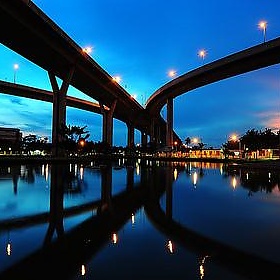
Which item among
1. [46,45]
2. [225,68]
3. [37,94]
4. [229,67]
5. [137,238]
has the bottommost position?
[137,238]

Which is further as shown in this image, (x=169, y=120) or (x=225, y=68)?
(x=169, y=120)

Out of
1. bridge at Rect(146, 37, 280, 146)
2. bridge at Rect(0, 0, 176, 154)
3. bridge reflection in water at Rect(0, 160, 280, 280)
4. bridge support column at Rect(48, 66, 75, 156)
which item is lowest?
bridge reflection in water at Rect(0, 160, 280, 280)

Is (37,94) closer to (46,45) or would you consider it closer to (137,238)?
(46,45)

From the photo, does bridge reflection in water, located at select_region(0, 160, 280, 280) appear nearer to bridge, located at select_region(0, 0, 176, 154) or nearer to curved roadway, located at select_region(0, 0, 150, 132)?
curved roadway, located at select_region(0, 0, 150, 132)

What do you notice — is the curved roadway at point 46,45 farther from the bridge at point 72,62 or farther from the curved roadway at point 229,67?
the curved roadway at point 229,67

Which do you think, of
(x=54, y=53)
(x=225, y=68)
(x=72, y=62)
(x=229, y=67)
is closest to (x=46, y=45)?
(x=54, y=53)

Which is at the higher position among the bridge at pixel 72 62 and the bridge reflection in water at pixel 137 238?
the bridge at pixel 72 62

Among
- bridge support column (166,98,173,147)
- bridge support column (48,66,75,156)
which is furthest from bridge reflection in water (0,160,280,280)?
bridge support column (166,98,173,147)

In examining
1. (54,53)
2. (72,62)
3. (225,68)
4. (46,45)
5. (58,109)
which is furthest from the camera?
(225,68)

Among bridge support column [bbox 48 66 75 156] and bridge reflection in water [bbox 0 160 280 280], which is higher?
bridge support column [bbox 48 66 75 156]

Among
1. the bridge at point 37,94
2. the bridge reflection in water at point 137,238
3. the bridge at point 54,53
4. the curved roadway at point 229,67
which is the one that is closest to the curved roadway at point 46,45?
the bridge at point 54,53

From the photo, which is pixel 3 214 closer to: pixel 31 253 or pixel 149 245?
pixel 31 253

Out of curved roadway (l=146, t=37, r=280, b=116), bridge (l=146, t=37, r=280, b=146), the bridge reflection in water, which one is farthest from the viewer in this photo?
bridge (l=146, t=37, r=280, b=146)

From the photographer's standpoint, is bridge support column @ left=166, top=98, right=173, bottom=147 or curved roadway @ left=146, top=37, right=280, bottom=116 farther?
bridge support column @ left=166, top=98, right=173, bottom=147
